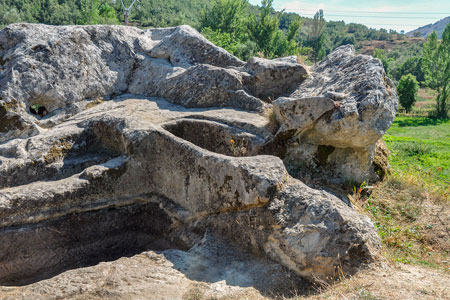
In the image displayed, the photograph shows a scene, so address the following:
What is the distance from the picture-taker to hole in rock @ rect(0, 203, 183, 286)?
531 cm

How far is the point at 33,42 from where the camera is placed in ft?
25.1

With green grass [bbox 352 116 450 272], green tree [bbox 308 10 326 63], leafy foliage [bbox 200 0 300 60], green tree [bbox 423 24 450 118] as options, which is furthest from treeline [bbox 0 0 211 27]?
green grass [bbox 352 116 450 272]

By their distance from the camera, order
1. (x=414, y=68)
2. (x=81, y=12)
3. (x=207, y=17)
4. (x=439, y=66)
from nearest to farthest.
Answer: (x=439, y=66), (x=207, y=17), (x=81, y=12), (x=414, y=68)

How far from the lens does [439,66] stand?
31469mm

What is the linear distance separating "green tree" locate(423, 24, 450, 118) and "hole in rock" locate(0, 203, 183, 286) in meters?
30.8

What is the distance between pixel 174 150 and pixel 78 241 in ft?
6.57

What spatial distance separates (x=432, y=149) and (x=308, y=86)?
27.1 feet

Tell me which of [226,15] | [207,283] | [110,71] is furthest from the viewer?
[226,15]

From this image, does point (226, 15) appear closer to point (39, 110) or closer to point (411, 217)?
point (39, 110)

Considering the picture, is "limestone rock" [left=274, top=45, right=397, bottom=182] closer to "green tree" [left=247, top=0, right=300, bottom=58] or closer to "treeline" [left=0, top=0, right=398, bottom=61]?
"treeline" [left=0, top=0, right=398, bottom=61]

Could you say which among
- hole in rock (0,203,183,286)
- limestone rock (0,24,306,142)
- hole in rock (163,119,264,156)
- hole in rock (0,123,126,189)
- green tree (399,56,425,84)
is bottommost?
hole in rock (0,203,183,286)

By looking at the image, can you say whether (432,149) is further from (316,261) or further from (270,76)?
(316,261)

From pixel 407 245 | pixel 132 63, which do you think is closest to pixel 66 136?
pixel 132 63

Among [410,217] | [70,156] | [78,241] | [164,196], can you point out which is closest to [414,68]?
[410,217]
